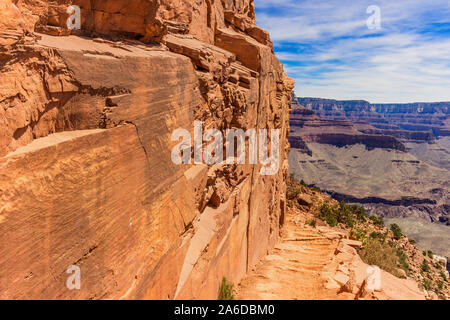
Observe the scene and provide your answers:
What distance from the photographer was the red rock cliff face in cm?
400

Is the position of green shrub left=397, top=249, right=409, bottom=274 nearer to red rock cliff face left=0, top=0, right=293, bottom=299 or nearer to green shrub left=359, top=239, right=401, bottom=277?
green shrub left=359, top=239, right=401, bottom=277

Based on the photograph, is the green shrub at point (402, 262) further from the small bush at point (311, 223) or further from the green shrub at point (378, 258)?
the small bush at point (311, 223)

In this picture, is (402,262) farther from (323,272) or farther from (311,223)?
(323,272)

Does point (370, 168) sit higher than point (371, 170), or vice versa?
point (370, 168)

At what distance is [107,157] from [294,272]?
34.7ft

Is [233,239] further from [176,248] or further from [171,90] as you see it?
[171,90]

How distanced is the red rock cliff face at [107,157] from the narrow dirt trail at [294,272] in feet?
6.13

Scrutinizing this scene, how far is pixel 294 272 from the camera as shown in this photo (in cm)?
1351

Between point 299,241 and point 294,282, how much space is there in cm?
744

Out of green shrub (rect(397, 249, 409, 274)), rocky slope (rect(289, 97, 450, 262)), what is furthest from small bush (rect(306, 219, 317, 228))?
rocky slope (rect(289, 97, 450, 262))

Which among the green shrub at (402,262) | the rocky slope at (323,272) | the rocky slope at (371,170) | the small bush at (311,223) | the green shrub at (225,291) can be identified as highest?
the green shrub at (225,291)

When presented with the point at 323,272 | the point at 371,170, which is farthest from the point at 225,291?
the point at 371,170

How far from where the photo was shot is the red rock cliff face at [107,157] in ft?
13.1

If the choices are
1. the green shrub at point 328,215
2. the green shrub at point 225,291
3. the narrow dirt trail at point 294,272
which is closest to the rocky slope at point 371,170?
the green shrub at point 328,215
